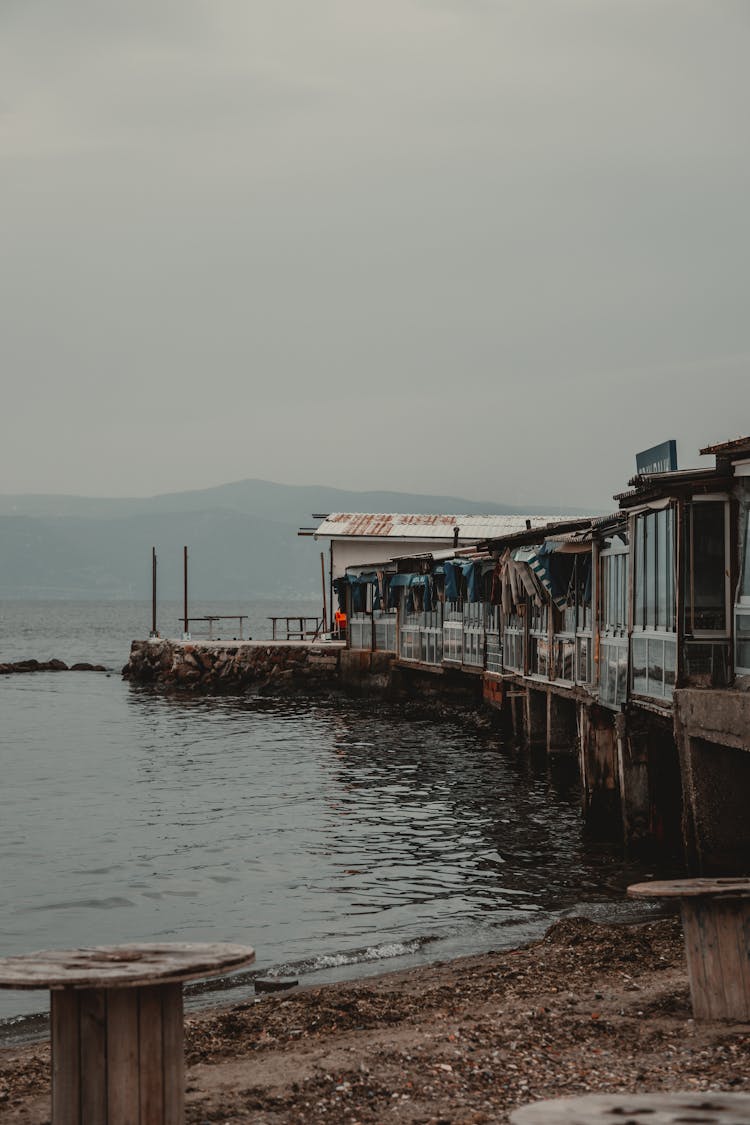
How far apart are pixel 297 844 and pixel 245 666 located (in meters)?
33.6

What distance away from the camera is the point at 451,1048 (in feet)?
29.4

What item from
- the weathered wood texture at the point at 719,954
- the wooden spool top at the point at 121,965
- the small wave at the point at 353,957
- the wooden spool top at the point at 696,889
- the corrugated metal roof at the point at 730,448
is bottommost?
the small wave at the point at 353,957

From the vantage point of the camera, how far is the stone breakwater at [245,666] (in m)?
53.0

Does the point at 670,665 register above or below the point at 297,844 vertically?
above

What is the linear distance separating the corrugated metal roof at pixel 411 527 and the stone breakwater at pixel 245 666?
6.21 meters

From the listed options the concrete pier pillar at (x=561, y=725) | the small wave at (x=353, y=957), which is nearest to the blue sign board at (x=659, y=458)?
the small wave at (x=353, y=957)

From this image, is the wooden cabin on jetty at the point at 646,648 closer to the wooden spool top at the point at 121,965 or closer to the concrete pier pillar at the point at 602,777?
the concrete pier pillar at the point at 602,777

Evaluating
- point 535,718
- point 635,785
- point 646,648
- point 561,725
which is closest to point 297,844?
point 635,785

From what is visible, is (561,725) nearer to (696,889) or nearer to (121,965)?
(696,889)

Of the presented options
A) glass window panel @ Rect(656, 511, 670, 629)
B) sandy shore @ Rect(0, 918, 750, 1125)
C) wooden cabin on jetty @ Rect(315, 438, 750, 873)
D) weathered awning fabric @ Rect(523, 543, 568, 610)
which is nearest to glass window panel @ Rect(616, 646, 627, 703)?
wooden cabin on jetty @ Rect(315, 438, 750, 873)

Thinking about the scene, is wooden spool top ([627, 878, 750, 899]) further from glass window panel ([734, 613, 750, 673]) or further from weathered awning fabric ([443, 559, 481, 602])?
weathered awning fabric ([443, 559, 481, 602])

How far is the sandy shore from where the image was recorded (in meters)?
7.86

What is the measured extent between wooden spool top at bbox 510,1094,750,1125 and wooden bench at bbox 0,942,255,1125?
6.61 feet

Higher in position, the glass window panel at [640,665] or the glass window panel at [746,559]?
the glass window panel at [746,559]
